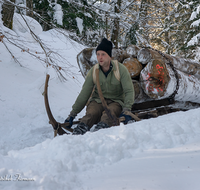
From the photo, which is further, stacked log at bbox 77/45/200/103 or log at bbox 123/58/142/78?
log at bbox 123/58/142/78

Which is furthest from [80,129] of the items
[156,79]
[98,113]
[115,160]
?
[156,79]

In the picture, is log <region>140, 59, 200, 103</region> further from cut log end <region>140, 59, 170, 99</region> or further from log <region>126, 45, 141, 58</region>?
log <region>126, 45, 141, 58</region>

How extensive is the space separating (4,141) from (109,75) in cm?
235

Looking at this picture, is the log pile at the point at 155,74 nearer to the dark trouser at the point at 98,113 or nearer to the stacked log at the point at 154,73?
the stacked log at the point at 154,73

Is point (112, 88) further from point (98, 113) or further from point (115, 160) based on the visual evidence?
point (115, 160)

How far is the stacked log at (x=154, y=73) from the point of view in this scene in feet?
12.6

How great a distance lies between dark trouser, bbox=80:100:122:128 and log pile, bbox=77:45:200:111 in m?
1.10

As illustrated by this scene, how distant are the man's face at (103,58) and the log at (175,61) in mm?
1305

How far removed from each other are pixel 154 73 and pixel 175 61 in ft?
3.70

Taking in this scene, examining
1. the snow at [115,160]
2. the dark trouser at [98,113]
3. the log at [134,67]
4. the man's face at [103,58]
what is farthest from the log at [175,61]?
the snow at [115,160]

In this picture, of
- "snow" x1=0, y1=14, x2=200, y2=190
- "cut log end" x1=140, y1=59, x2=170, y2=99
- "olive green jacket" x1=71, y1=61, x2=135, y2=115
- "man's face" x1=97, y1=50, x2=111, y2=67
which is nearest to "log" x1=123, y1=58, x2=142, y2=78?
"cut log end" x1=140, y1=59, x2=170, y2=99

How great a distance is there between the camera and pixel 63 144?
5.67ft

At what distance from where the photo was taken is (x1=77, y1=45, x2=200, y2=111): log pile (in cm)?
385

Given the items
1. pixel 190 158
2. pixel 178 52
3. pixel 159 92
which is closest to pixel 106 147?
pixel 190 158
